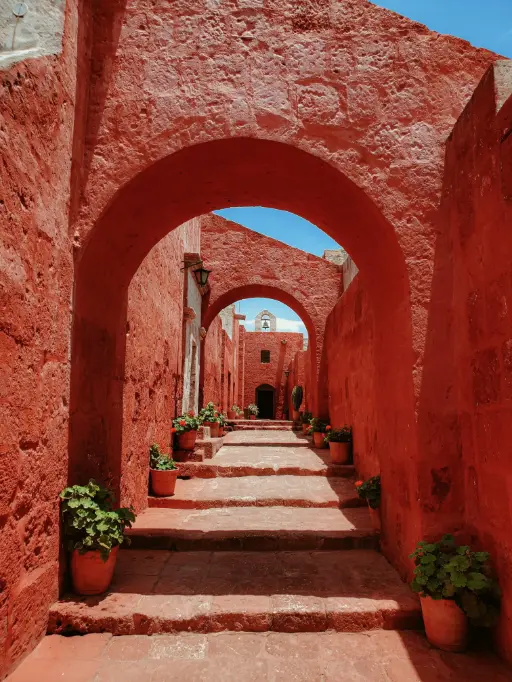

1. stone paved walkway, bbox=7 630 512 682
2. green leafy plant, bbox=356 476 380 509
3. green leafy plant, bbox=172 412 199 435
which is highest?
green leafy plant, bbox=172 412 199 435

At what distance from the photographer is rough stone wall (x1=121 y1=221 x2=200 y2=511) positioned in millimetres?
4691

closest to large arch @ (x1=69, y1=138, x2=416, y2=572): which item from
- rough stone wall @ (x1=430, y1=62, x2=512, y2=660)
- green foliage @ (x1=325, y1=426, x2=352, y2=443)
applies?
rough stone wall @ (x1=430, y1=62, x2=512, y2=660)

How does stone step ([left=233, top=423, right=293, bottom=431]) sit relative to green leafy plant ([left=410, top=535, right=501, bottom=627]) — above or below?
below

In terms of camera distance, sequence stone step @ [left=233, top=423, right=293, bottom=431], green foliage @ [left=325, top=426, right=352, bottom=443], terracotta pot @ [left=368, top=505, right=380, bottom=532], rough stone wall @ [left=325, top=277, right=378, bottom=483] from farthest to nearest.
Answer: stone step @ [left=233, top=423, right=293, bottom=431] → green foliage @ [left=325, top=426, right=352, bottom=443] → rough stone wall @ [left=325, top=277, right=378, bottom=483] → terracotta pot @ [left=368, top=505, right=380, bottom=532]

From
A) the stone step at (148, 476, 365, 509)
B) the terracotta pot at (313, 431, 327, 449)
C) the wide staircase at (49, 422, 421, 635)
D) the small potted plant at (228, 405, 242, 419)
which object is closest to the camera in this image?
the wide staircase at (49, 422, 421, 635)

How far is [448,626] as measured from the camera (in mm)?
2662

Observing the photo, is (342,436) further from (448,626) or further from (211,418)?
(448,626)

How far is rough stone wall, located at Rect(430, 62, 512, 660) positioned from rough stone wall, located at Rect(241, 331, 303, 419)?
24565 mm

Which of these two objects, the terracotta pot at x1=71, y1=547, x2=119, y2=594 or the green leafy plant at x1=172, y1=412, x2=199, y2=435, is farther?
the green leafy plant at x1=172, y1=412, x2=199, y2=435

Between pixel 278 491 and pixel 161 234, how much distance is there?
3.19m

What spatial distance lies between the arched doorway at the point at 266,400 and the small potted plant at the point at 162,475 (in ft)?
74.9

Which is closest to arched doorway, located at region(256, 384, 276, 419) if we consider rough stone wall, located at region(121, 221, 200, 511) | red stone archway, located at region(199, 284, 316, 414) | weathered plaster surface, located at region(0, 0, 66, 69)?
red stone archway, located at region(199, 284, 316, 414)

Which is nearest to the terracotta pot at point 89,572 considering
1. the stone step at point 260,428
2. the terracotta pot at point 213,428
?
the terracotta pot at point 213,428

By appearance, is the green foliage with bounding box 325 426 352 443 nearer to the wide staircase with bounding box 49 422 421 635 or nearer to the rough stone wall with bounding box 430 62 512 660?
the wide staircase with bounding box 49 422 421 635
